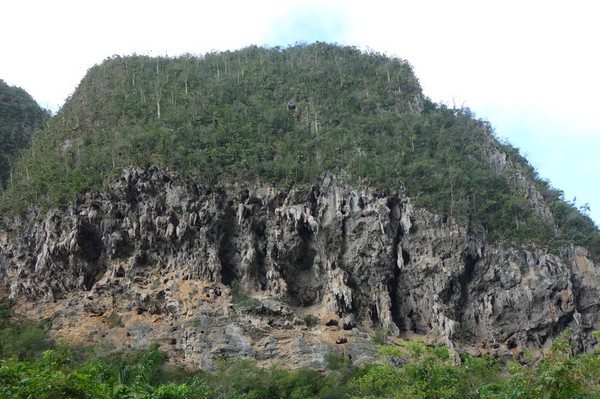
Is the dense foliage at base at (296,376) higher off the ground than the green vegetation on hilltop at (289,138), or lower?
lower

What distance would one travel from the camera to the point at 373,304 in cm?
3559

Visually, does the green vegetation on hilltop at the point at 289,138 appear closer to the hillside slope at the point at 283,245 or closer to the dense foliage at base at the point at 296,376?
the hillside slope at the point at 283,245

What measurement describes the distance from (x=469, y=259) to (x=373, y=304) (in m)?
6.67

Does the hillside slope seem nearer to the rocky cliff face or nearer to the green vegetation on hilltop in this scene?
the rocky cliff face

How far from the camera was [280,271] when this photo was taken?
36.1 metres

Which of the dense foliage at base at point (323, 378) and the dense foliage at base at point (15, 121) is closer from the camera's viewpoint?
the dense foliage at base at point (323, 378)

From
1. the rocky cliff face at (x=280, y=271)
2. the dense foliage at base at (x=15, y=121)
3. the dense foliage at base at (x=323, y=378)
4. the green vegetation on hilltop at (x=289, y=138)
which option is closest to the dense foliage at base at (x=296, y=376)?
the dense foliage at base at (x=323, y=378)

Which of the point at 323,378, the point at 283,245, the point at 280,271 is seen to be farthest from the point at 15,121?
the point at 323,378

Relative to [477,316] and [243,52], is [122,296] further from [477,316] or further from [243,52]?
[243,52]

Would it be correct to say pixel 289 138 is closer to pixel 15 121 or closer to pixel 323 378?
pixel 323 378

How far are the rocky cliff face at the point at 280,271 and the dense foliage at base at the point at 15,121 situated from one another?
13763mm

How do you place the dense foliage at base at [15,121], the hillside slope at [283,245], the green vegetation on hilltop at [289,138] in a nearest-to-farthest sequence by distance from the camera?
the hillside slope at [283,245] < the green vegetation on hilltop at [289,138] < the dense foliage at base at [15,121]

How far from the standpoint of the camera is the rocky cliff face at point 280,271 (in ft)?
110

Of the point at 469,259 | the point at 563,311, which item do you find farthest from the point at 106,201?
the point at 563,311
